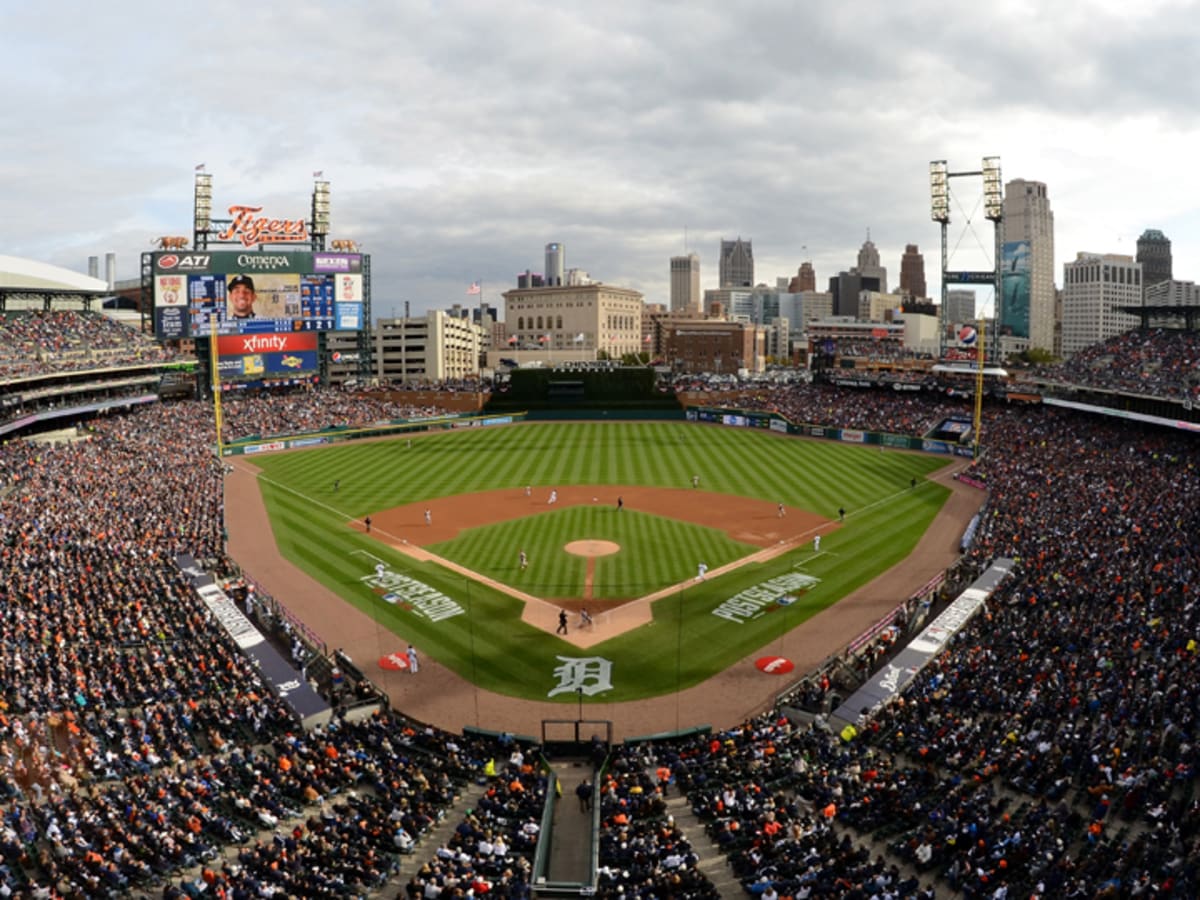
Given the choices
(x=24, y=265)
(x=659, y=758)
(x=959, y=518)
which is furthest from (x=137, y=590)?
(x=24, y=265)

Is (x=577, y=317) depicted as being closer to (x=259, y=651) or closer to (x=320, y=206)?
(x=320, y=206)

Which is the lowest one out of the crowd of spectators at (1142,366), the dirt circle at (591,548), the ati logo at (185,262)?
the dirt circle at (591,548)

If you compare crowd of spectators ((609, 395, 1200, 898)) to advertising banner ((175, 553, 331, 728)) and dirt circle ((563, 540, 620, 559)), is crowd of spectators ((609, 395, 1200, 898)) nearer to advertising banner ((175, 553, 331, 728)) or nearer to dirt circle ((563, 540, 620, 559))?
advertising banner ((175, 553, 331, 728))

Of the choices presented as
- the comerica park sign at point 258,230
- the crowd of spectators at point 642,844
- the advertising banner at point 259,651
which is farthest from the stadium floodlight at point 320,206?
the crowd of spectators at point 642,844

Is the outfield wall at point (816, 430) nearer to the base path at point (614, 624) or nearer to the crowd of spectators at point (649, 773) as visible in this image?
the base path at point (614, 624)

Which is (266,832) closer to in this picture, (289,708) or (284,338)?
(289,708)

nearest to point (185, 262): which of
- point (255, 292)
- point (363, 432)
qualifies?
point (255, 292)
